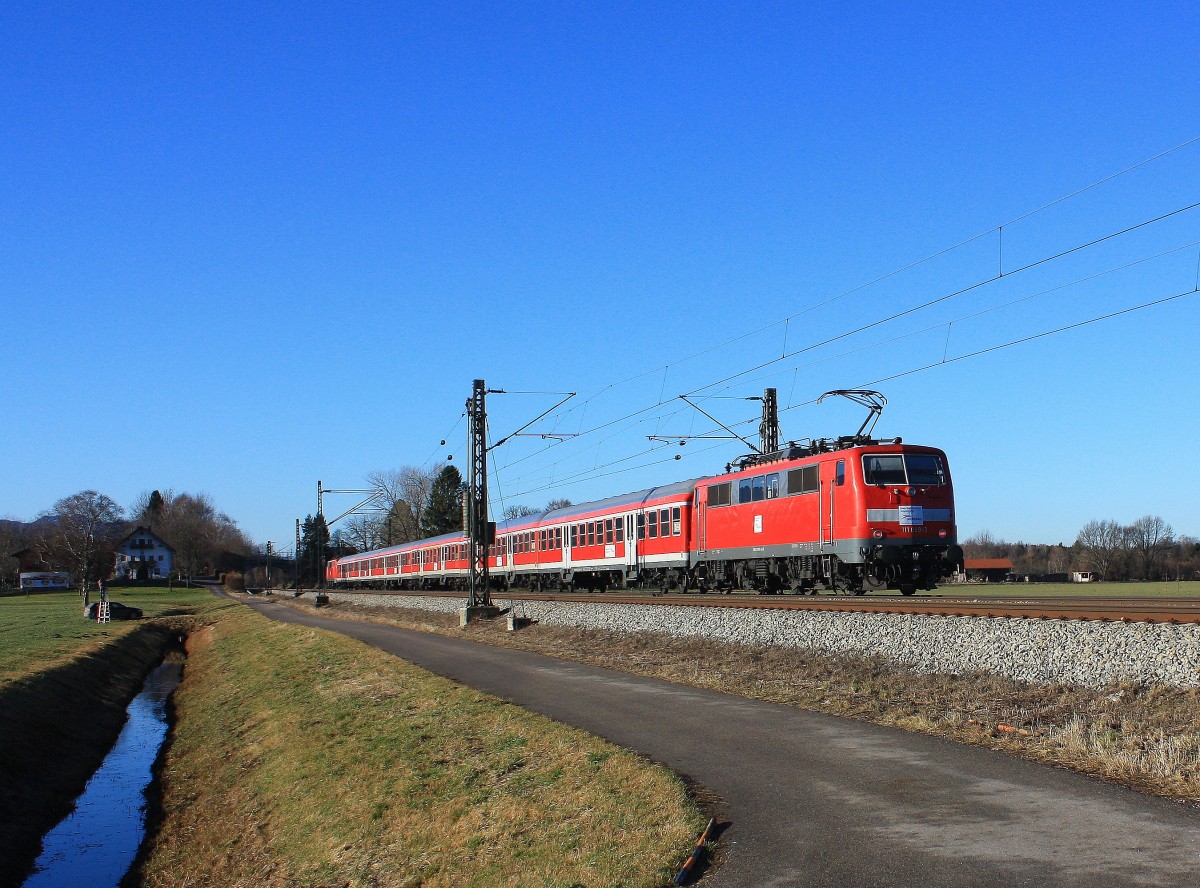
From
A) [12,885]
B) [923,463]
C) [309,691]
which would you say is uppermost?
[923,463]

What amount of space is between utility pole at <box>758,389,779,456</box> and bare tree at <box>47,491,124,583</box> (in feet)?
169

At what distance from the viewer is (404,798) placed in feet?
39.7

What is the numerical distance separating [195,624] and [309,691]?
38.1 meters

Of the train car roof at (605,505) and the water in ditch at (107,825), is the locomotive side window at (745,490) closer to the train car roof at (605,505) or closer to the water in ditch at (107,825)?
the train car roof at (605,505)

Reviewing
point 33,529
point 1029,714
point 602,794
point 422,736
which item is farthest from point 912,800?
point 33,529

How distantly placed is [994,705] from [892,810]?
452cm

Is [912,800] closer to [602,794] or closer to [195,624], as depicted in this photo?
[602,794]

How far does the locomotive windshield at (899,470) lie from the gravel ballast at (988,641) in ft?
15.1

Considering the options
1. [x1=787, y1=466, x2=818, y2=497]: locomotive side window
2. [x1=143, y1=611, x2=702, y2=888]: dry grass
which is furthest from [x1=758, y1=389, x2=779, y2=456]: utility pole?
[x1=143, y1=611, x2=702, y2=888]: dry grass

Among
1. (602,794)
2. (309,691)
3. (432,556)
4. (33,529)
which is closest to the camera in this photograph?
(602,794)

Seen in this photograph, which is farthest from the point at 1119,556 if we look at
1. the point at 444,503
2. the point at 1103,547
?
the point at 444,503

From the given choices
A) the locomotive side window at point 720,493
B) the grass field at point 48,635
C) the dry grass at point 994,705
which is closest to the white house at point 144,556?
the grass field at point 48,635

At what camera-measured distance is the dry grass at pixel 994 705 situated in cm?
909

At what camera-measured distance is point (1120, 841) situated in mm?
6957
